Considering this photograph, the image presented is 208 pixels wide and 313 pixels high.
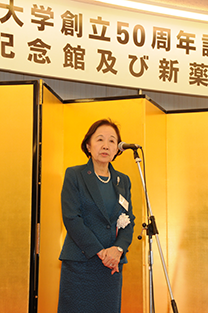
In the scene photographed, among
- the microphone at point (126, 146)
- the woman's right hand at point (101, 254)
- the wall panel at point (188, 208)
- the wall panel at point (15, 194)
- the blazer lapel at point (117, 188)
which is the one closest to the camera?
the woman's right hand at point (101, 254)

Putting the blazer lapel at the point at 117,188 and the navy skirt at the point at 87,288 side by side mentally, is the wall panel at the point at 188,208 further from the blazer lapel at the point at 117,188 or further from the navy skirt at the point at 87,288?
the navy skirt at the point at 87,288

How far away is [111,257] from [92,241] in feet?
0.45

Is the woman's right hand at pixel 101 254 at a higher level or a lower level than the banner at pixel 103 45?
lower

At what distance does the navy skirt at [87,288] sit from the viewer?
185 cm

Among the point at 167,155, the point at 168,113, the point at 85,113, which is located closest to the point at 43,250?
the point at 85,113

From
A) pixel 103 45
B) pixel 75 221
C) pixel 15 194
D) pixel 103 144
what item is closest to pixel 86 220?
pixel 75 221

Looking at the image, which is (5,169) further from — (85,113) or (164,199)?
(164,199)

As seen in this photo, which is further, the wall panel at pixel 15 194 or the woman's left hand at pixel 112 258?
the wall panel at pixel 15 194

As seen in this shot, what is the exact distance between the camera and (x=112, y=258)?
1830mm

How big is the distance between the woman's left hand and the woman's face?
1.73ft

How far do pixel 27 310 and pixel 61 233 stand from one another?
754 mm

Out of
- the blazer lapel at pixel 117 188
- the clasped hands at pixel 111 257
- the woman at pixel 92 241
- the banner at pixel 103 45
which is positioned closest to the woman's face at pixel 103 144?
the woman at pixel 92 241

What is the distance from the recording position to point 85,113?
3.20m

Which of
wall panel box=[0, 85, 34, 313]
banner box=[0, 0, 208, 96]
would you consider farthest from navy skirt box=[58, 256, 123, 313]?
banner box=[0, 0, 208, 96]
